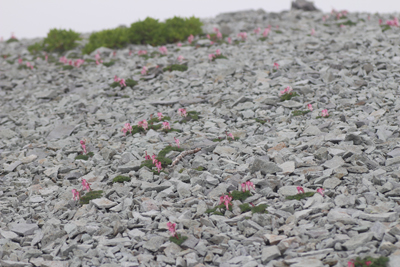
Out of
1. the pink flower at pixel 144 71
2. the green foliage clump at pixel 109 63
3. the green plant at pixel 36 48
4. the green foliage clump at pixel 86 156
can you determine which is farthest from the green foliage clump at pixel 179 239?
the green plant at pixel 36 48

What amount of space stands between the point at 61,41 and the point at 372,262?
1881 centimetres

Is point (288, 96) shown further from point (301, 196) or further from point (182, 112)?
point (301, 196)

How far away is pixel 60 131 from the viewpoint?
11.6 m

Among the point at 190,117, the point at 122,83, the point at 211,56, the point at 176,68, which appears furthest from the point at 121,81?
the point at 190,117

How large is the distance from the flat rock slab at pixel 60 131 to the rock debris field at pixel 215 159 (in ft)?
0.17

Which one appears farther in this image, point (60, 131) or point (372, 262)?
point (60, 131)

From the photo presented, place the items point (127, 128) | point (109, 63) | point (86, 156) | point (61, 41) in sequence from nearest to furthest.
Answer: point (86, 156) < point (127, 128) < point (109, 63) < point (61, 41)

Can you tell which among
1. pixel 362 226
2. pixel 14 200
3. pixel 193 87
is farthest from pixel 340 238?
pixel 193 87

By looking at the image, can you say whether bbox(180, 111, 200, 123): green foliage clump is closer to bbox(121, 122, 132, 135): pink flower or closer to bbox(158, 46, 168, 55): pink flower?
bbox(121, 122, 132, 135): pink flower

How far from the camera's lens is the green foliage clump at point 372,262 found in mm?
5203

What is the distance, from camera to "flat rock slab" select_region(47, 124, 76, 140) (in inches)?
450

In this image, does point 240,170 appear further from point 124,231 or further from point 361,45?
point 361,45

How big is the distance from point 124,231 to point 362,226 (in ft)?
12.7

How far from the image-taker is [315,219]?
6402 mm
